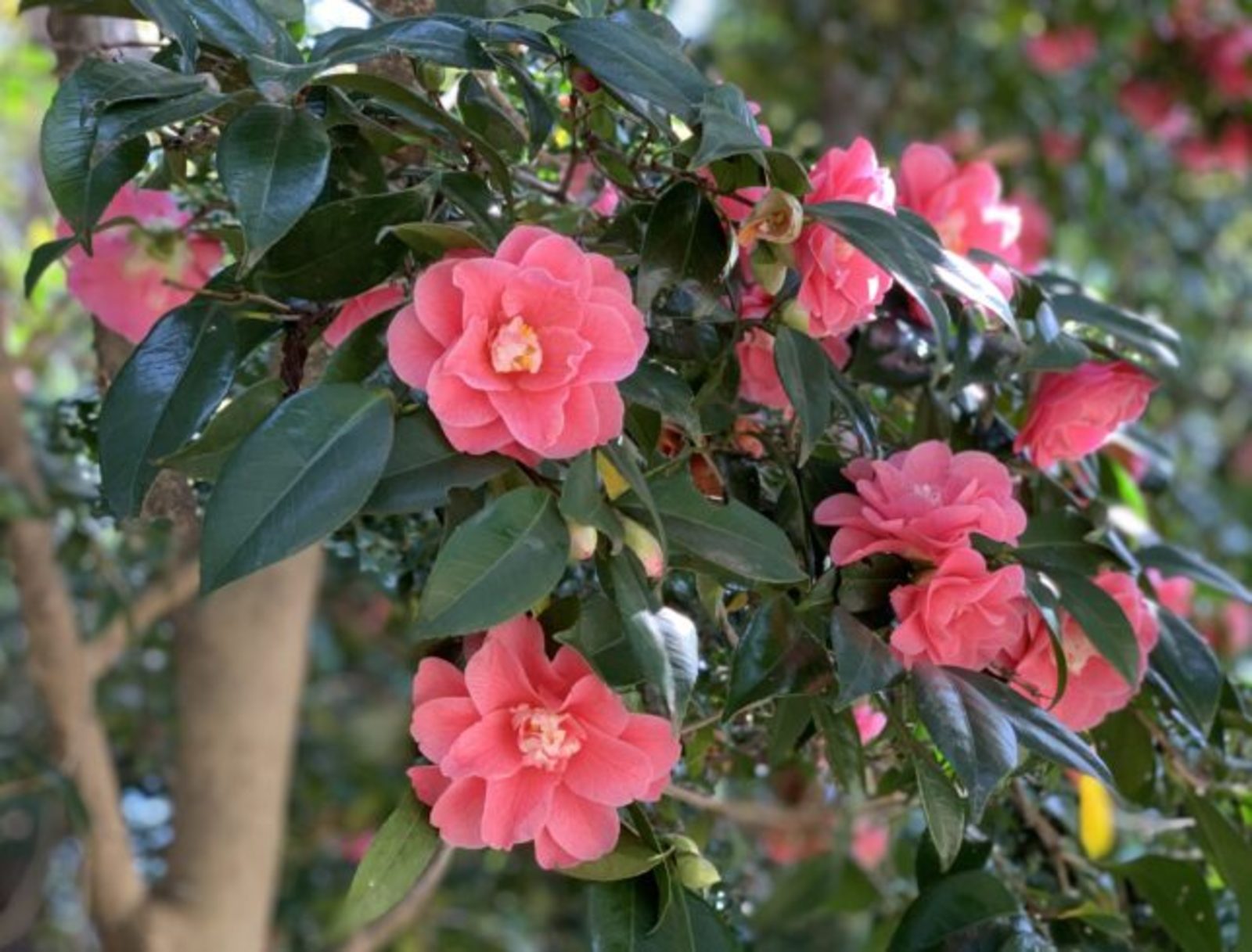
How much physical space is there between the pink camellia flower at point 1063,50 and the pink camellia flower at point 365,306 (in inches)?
74.6

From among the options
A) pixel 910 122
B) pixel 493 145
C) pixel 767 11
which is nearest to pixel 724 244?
pixel 493 145

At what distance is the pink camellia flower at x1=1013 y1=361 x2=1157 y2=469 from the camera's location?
77 cm

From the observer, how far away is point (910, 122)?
2.55 m

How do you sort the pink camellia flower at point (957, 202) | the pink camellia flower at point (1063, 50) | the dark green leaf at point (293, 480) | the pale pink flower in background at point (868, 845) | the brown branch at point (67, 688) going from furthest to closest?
1. the pink camellia flower at point (1063, 50)
2. the pale pink flower in background at point (868, 845)
3. the brown branch at point (67, 688)
4. the pink camellia flower at point (957, 202)
5. the dark green leaf at point (293, 480)

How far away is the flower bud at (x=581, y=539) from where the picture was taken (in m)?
0.56

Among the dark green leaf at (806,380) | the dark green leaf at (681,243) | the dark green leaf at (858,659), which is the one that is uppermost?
the dark green leaf at (681,243)

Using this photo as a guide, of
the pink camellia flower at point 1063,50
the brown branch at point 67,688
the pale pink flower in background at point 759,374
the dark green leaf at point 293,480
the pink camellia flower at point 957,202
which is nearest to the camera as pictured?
the dark green leaf at point 293,480

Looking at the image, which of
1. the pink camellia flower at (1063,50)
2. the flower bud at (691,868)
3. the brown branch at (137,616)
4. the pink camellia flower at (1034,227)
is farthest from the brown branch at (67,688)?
the pink camellia flower at (1063,50)

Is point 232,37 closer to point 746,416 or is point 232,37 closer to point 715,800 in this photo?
point 746,416

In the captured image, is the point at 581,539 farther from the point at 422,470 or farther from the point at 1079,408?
the point at 1079,408

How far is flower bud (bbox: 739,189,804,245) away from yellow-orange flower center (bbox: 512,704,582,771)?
0.20m

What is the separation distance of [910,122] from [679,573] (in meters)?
1.95

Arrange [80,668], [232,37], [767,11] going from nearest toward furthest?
[232,37]
[80,668]
[767,11]

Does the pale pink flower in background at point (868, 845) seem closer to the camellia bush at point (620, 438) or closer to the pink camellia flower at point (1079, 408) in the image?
the camellia bush at point (620, 438)
